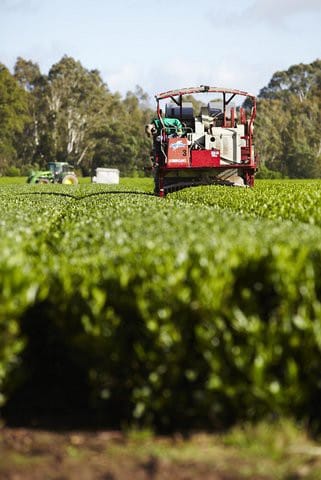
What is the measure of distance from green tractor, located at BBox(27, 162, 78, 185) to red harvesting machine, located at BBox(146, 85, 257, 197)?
3527 cm

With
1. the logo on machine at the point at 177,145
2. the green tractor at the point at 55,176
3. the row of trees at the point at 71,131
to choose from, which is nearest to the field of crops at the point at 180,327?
the logo on machine at the point at 177,145

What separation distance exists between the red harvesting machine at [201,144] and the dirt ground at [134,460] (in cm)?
2024

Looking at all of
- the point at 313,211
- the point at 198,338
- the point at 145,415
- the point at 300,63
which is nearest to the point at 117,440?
the point at 145,415

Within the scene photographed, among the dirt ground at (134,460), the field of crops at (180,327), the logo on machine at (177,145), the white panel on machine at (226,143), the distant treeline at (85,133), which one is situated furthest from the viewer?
the distant treeline at (85,133)

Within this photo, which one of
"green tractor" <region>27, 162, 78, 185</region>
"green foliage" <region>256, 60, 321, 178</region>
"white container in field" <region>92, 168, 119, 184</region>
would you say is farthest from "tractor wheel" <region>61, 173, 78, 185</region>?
"green foliage" <region>256, 60, 321, 178</region>

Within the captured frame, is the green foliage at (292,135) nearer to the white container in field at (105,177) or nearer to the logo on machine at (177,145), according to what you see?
the white container in field at (105,177)

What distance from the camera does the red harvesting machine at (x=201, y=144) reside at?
25.3 metres

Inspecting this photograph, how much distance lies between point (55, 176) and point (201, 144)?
3983 centimetres

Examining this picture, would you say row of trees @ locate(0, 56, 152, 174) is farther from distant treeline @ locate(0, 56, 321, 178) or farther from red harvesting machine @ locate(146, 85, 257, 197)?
red harvesting machine @ locate(146, 85, 257, 197)

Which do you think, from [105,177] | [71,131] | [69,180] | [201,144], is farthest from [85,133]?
[201,144]

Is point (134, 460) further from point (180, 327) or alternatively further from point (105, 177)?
point (105, 177)

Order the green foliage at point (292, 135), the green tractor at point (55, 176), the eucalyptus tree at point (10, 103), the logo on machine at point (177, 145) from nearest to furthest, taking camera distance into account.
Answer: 1. the logo on machine at point (177, 145)
2. the green tractor at point (55, 176)
3. the eucalyptus tree at point (10, 103)
4. the green foliage at point (292, 135)

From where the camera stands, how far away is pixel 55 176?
64438 millimetres

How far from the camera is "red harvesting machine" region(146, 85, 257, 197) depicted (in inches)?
997
